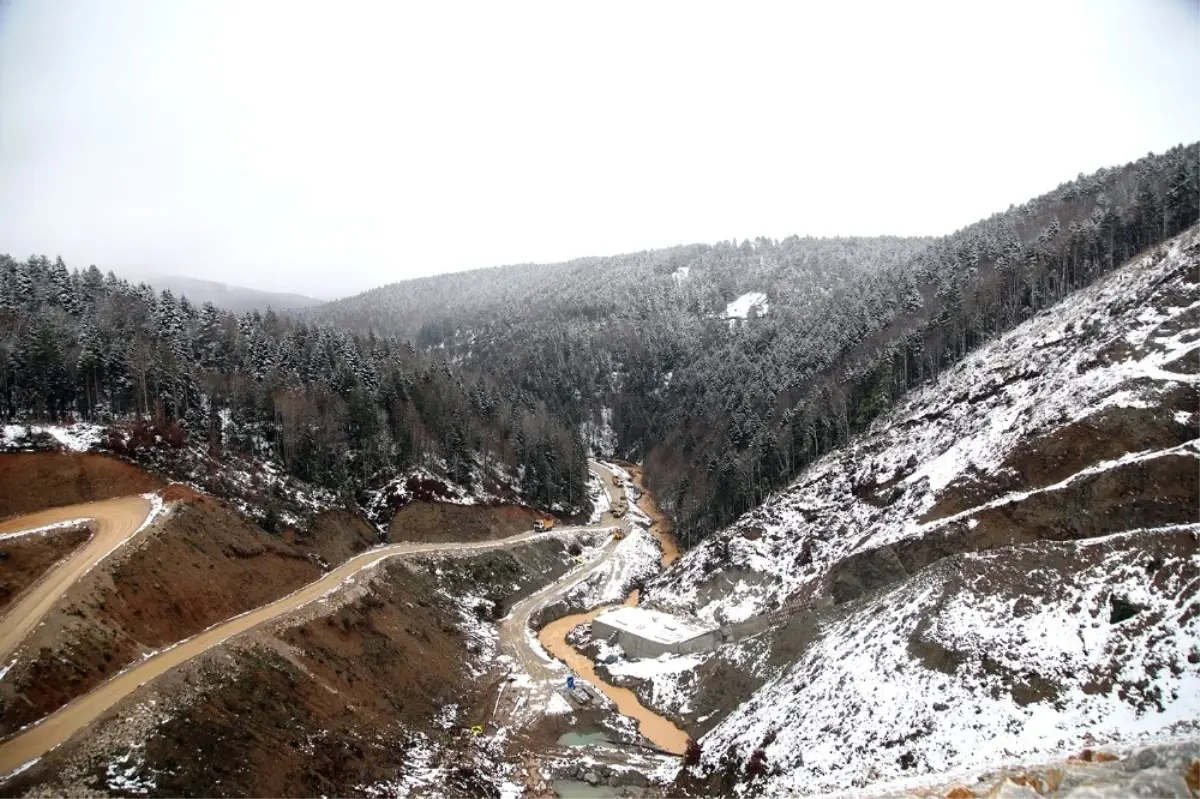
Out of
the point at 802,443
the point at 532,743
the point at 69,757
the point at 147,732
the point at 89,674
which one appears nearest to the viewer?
the point at 69,757

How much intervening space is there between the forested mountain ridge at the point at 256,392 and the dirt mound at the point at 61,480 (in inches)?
270

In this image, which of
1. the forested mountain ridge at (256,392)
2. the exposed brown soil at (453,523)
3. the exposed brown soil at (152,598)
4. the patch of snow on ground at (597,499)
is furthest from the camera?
the patch of snow on ground at (597,499)

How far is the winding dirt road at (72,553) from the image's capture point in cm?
2828

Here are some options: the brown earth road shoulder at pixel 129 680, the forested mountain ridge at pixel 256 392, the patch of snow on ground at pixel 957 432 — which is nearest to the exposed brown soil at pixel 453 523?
the forested mountain ridge at pixel 256 392

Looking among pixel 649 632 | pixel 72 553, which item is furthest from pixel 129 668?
pixel 649 632

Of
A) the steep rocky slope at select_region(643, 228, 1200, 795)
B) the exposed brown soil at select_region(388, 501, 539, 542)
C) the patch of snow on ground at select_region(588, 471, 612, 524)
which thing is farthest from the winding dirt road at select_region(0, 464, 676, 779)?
the patch of snow on ground at select_region(588, 471, 612, 524)

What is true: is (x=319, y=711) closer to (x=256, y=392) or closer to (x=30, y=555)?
Answer: (x=30, y=555)

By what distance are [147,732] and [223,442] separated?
1808 inches

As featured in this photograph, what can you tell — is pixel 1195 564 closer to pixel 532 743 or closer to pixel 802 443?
pixel 532 743

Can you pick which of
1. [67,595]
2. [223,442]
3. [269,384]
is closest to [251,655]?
[67,595]

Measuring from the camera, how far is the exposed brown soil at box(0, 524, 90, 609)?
105 ft

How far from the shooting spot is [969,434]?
52156 millimetres

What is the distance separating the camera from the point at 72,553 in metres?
36.8

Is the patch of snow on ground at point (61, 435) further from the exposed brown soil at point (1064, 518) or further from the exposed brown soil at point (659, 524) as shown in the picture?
the exposed brown soil at point (1064, 518)
